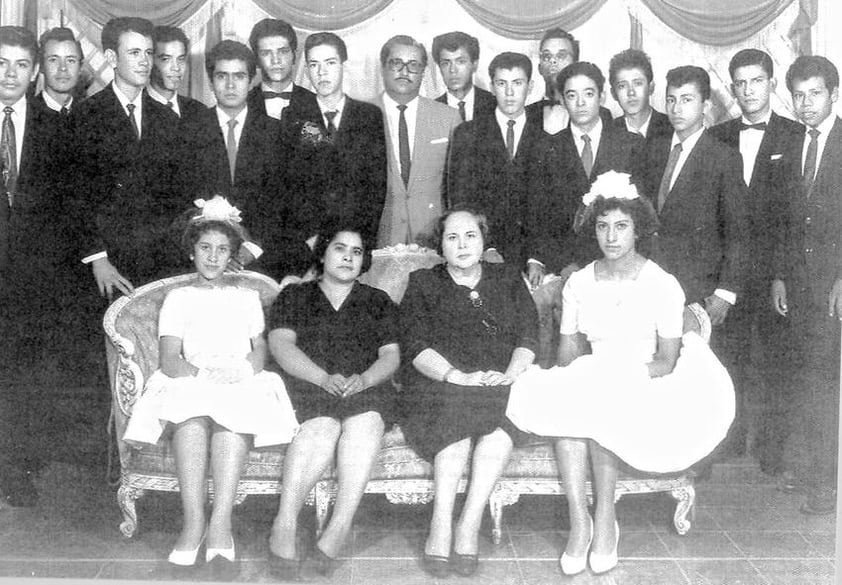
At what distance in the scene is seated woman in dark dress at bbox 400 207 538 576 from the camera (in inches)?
139

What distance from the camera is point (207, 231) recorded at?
3.77 m

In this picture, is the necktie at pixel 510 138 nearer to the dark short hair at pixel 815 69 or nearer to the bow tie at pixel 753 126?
the bow tie at pixel 753 126

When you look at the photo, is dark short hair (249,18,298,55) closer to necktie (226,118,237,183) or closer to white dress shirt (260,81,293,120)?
white dress shirt (260,81,293,120)

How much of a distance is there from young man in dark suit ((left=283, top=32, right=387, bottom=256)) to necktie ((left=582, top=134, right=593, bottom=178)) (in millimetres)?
763

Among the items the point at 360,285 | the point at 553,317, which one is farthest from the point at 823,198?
the point at 360,285

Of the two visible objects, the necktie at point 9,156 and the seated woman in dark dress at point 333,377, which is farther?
the necktie at point 9,156

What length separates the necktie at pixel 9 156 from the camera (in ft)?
12.5

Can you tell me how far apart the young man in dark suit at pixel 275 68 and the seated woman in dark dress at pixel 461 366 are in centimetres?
75

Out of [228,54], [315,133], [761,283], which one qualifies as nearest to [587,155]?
[761,283]

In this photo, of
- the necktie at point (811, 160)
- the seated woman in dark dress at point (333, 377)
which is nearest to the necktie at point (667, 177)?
the necktie at point (811, 160)

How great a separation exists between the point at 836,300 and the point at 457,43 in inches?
65.7

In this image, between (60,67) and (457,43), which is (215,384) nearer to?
(60,67)

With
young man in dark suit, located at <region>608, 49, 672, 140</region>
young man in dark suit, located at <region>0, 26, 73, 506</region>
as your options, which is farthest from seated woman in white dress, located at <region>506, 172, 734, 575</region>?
young man in dark suit, located at <region>0, 26, 73, 506</region>

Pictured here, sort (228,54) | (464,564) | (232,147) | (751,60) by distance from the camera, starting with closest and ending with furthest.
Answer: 1. (464,564)
2. (751,60)
3. (228,54)
4. (232,147)
